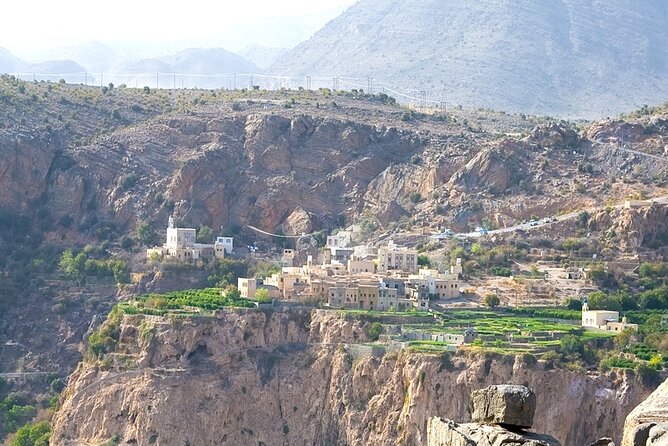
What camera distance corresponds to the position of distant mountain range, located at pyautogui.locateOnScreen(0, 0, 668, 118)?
487 feet

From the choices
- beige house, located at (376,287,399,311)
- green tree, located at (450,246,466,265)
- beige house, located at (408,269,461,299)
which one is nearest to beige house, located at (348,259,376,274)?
beige house, located at (408,269,461,299)

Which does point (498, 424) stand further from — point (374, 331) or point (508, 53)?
point (508, 53)

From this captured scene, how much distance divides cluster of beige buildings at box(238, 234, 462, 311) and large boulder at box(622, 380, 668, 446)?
52.7 metres

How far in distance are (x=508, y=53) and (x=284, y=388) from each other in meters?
101

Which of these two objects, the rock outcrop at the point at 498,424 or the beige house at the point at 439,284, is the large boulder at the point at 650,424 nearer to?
the rock outcrop at the point at 498,424

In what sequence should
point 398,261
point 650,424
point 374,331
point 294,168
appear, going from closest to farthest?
point 650,424, point 374,331, point 398,261, point 294,168

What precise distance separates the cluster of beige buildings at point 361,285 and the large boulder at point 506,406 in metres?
52.8

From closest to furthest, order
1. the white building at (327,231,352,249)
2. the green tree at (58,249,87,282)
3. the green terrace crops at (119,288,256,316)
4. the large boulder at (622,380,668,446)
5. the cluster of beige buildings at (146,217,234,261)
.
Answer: the large boulder at (622,380,668,446) < the green terrace crops at (119,288,256,316) < the cluster of beige buildings at (146,217,234,261) < the green tree at (58,249,87,282) < the white building at (327,231,352,249)

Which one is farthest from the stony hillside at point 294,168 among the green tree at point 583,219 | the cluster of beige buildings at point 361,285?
the cluster of beige buildings at point 361,285

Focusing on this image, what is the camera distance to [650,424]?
9.15 meters

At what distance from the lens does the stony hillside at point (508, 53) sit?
5871 inches

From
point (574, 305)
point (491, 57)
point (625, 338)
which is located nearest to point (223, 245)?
point (574, 305)

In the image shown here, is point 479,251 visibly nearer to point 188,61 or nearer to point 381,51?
point 381,51

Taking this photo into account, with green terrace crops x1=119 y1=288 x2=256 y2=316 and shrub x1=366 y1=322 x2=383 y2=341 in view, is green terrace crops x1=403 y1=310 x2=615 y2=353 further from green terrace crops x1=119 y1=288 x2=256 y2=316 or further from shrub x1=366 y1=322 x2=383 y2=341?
green terrace crops x1=119 y1=288 x2=256 y2=316
